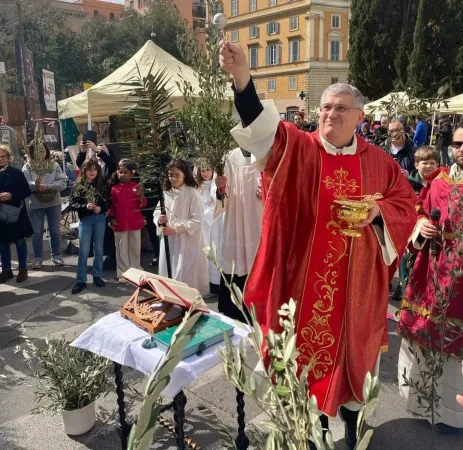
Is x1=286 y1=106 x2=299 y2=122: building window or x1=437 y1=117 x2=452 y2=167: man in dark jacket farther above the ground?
x1=286 y1=106 x2=299 y2=122: building window

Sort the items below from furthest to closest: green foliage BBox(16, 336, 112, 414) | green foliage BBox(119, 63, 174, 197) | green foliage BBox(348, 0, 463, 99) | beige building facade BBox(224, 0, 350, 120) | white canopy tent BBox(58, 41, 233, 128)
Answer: beige building facade BBox(224, 0, 350, 120)
green foliage BBox(348, 0, 463, 99)
white canopy tent BBox(58, 41, 233, 128)
green foliage BBox(119, 63, 174, 197)
green foliage BBox(16, 336, 112, 414)

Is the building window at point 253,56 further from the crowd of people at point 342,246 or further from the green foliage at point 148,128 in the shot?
the crowd of people at point 342,246

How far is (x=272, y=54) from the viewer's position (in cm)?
4988

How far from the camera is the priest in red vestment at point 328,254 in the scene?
2.43m

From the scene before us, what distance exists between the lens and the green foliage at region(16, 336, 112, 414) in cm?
292

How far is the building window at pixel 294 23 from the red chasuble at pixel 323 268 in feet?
159

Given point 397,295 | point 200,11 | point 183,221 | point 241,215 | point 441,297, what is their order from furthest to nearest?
point 200,11
point 397,295
point 183,221
point 241,215
point 441,297

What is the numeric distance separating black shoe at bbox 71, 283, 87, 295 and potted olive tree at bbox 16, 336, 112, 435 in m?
2.91

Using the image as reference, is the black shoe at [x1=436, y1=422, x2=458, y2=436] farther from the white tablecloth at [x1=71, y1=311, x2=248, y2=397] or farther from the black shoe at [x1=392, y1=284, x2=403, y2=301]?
the black shoe at [x1=392, y1=284, x2=403, y2=301]

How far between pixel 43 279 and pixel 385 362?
4613 mm

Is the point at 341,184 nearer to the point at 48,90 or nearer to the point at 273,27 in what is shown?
the point at 48,90

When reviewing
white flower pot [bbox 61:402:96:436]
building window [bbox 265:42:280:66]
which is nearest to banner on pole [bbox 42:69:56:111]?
white flower pot [bbox 61:402:96:436]

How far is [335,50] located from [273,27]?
282 inches

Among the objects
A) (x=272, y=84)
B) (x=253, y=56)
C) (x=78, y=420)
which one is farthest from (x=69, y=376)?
(x=253, y=56)
